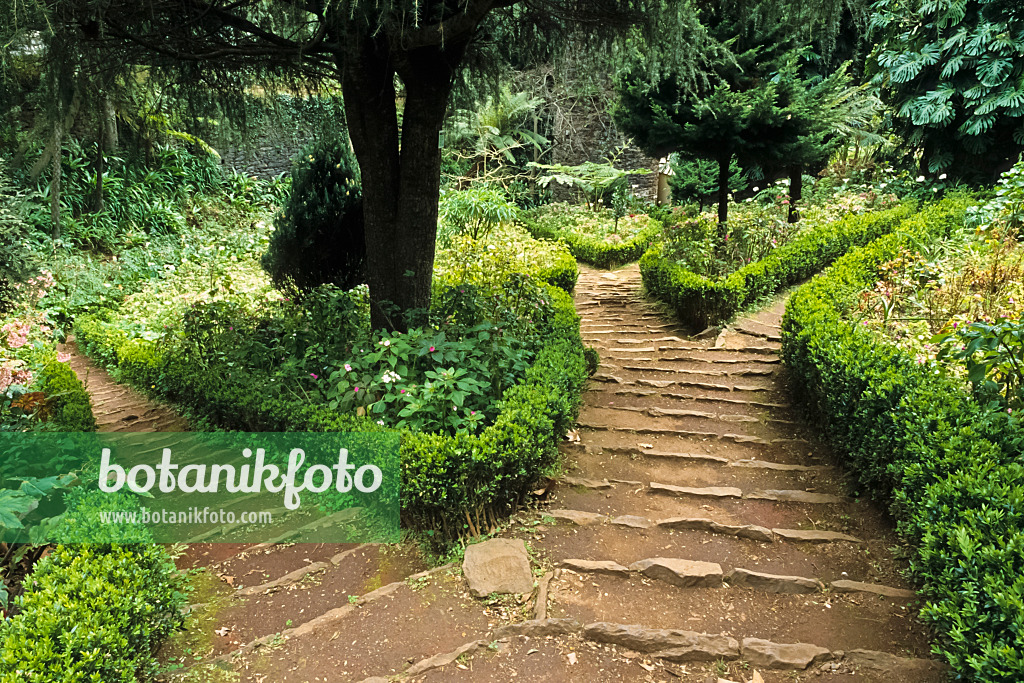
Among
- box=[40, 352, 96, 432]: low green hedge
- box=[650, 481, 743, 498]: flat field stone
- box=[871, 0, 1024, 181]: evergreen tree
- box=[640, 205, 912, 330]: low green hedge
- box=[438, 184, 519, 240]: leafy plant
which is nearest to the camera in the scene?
box=[650, 481, 743, 498]: flat field stone

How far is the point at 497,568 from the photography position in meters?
3.03

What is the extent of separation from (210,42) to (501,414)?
3.53 m

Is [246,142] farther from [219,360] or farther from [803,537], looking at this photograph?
[803,537]

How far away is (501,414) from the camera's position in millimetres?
3598

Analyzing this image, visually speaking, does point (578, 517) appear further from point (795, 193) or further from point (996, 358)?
point (795, 193)

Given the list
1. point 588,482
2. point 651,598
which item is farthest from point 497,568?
point 588,482

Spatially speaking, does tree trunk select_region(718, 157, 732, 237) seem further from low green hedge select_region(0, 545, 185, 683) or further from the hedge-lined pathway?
low green hedge select_region(0, 545, 185, 683)

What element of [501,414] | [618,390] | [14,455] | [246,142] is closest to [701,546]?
[501,414]

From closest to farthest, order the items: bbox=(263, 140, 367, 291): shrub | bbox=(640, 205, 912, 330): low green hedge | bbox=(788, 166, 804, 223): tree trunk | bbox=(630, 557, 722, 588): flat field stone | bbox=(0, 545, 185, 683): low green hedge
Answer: bbox=(0, 545, 185, 683): low green hedge → bbox=(630, 557, 722, 588): flat field stone → bbox=(263, 140, 367, 291): shrub → bbox=(640, 205, 912, 330): low green hedge → bbox=(788, 166, 804, 223): tree trunk

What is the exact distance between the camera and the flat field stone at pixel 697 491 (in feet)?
12.4

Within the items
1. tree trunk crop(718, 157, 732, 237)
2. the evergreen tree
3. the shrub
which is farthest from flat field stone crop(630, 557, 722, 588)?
the evergreen tree

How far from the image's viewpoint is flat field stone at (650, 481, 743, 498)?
379 centimetres

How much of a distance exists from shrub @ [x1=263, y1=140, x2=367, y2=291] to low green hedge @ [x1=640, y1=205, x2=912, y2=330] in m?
3.63

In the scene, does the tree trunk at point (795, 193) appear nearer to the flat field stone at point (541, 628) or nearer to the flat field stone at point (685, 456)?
the flat field stone at point (685, 456)
